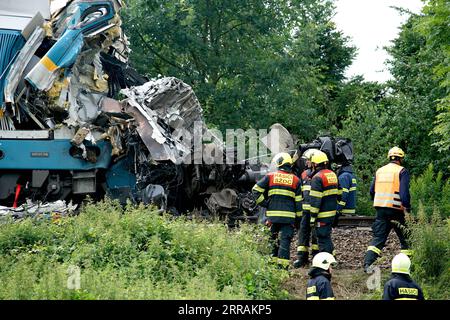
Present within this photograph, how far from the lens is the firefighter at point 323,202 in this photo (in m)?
→ 11.0

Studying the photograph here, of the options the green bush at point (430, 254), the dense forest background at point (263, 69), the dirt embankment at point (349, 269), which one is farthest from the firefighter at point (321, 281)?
the dense forest background at point (263, 69)

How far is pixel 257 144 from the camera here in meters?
18.6

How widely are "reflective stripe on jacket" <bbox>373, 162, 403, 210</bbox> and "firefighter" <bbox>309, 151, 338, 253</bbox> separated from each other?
0.59 metres

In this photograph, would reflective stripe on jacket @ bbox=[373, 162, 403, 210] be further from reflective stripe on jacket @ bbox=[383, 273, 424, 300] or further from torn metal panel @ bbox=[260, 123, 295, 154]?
torn metal panel @ bbox=[260, 123, 295, 154]

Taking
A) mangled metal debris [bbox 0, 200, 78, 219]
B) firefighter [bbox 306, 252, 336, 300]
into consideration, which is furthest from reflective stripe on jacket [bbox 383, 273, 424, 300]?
mangled metal debris [bbox 0, 200, 78, 219]

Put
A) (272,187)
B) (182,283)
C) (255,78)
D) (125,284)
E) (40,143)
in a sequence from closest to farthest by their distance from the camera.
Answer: (125,284) < (182,283) < (272,187) < (40,143) < (255,78)

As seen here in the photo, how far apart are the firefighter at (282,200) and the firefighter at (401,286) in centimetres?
316

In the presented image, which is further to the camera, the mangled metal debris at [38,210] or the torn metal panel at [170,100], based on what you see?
the torn metal panel at [170,100]

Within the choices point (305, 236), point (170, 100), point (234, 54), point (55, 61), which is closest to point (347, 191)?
point (305, 236)

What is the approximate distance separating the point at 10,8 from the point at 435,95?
1147 centimetres

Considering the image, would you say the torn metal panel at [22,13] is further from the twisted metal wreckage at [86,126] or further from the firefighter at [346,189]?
the firefighter at [346,189]

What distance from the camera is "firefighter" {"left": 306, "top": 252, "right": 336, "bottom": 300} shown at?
8086 mm
